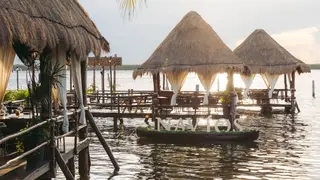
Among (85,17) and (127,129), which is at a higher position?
(85,17)

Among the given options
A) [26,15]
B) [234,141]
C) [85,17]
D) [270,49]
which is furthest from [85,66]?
[270,49]

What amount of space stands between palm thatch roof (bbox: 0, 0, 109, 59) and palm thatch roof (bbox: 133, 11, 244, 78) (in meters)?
7.39

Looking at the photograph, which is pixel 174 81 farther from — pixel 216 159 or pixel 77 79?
pixel 77 79

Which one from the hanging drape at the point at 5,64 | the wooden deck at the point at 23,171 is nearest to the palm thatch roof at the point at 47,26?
the hanging drape at the point at 5,64

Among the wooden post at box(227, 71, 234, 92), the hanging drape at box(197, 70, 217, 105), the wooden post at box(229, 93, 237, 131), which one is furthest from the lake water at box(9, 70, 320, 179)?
the hanging drape at box(197, 70, 217, 105)

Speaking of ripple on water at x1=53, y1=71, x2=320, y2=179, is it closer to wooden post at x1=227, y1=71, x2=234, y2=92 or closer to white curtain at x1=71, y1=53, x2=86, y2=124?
white curtain at x1=71, y1=53, x2=86, y2=124

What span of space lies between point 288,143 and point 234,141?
189 cm

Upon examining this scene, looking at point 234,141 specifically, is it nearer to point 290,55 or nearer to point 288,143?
point 288,143

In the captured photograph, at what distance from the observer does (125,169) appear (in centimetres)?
1333

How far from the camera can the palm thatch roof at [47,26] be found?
831cm

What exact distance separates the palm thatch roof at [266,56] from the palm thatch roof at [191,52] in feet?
26.8

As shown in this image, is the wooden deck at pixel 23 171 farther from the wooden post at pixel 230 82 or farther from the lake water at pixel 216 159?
the wooden post at pixel 230 82

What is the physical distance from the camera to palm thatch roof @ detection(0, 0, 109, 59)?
8312 mm

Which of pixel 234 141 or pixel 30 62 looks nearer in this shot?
pixel 30 62
